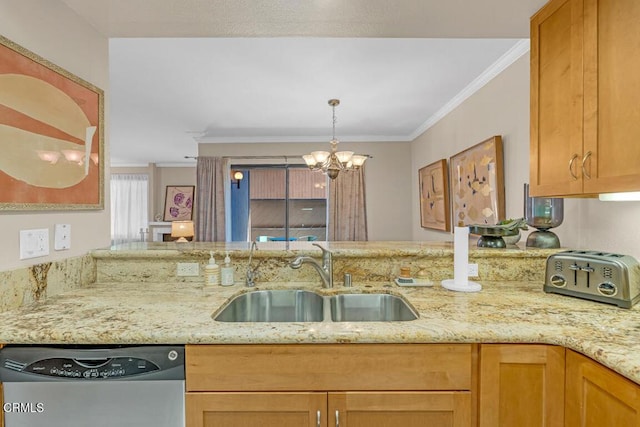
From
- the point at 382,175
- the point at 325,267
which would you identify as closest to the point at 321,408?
the point at 325,267

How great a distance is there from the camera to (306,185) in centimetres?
524

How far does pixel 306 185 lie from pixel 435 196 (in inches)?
83.6

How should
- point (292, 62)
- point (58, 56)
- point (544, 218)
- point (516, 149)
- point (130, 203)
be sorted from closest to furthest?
point (58, 56) → point (544, 218) → point (516, 149) → point (292, 62) → point (130, 203)

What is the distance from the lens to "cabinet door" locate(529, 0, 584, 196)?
4.24 ft

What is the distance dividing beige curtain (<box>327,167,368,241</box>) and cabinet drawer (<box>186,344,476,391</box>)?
3930mm

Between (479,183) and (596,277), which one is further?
(479,183)

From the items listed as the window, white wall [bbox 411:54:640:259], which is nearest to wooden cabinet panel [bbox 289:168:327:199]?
the window

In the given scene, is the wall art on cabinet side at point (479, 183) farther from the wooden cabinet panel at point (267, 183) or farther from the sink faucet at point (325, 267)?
the wooden cabinet panel at point (267, 183)

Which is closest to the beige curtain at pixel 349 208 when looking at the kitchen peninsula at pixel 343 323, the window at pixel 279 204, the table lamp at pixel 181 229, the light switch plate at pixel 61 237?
the window at pixel 279 204

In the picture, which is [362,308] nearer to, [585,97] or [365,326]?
[365,326]

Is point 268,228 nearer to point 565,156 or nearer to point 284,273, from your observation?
point 284,273

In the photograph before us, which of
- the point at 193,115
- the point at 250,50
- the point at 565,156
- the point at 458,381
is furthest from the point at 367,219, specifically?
the point at 458,381

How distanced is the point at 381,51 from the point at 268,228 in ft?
11.6

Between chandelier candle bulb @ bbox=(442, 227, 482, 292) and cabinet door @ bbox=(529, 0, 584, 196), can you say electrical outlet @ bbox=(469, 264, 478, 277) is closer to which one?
chandelier candle bulb @ bbox=(442, 227, 482, 292)
